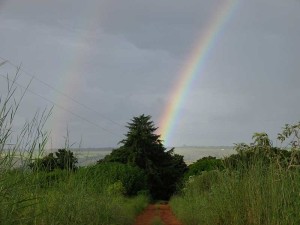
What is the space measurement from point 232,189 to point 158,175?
44451mm

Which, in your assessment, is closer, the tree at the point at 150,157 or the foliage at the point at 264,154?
the foliage at the point at 264,154

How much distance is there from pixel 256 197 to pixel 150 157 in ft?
159

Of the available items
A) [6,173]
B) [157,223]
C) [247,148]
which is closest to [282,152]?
[247,148]

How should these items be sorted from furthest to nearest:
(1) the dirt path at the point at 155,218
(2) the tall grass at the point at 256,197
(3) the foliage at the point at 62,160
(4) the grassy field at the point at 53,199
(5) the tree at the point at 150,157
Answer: (5) the tree at the point at 150,157 → (1) the dirt path at the point at 155,218 → (3) the foliage at the point at 62,160 → (2) the tall grass at the point at 256,197 → (4) the grassy field at the point at 53,199

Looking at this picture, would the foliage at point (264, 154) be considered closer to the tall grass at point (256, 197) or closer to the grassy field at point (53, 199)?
the tall grass at point (256, 197)

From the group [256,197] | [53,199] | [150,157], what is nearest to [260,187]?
[256,197]

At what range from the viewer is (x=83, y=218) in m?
9.28

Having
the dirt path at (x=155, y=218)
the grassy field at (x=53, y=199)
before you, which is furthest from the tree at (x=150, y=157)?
the grassy field at (x=53, y=199)

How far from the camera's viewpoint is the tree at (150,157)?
5331 centimetres

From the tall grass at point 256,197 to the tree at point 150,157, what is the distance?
40.8 meters

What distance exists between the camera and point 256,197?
8.71m

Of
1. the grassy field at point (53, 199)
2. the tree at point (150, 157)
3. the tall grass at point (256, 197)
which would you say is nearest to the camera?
the grassy field at point (53, 199)

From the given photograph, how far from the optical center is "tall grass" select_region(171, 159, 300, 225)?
763 centimetres

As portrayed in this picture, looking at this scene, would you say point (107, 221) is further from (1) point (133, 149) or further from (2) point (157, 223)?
(1) point (133, 149)
